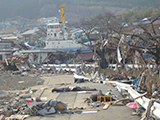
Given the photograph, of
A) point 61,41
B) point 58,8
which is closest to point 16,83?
point 61,41

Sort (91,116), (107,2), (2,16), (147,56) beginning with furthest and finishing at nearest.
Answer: (107,2), (2,16), (147,56), (91,116)

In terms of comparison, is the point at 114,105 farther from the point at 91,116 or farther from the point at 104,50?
the point at 104,50

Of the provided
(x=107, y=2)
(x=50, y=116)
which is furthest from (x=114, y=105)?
(x=107, y=2)

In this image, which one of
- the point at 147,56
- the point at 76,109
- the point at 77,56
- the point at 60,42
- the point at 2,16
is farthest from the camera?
the point at 2,16

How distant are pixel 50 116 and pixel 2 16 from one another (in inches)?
6337

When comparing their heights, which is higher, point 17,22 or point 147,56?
point 17,22

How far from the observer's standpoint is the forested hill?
506ft

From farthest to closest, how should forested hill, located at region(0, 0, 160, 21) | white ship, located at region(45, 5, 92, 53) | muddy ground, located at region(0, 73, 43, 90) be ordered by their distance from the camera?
1. forested hill, located at region(0, 0, 160, 21)
2. white ship, located at region(45, 5, 92, 53)
3. muddy ground, located at region(0, 73, 43, 90)

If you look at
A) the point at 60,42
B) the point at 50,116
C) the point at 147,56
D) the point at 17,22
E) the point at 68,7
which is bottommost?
the point at 50,116

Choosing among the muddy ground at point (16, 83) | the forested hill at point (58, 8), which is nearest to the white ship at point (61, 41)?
the muddy ground at point (16, 83)

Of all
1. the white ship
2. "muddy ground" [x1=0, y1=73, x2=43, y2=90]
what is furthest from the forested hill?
"muddy ground" [x1=0, y1=73, x2=43, y2=90]

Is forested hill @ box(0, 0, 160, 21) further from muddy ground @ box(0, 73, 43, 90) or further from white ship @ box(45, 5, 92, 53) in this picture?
muddy ground @ box(0, 73, 43, 90)

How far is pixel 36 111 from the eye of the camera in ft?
30.3

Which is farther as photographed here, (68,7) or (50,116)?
(68,7)
